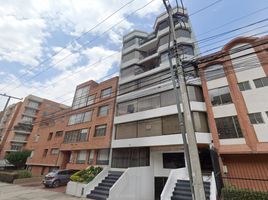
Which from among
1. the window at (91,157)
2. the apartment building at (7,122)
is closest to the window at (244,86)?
the window at (91,157)

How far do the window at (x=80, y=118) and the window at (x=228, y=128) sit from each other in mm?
15989

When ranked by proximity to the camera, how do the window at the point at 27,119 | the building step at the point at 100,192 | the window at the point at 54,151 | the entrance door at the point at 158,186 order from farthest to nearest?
the window at the point at 27,119, the window at the point at 54,151, the entrance door at the point at 158,186, the building step at the point at 100,192

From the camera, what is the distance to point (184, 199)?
967cm

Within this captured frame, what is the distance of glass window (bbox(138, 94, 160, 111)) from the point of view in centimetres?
1689

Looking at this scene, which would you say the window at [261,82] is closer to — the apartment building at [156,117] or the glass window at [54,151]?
the apartment building at [156,117]

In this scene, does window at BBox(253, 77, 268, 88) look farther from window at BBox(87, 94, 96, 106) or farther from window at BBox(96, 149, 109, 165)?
window at BBox(87, 94, 96, 106)

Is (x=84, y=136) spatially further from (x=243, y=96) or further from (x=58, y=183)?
(x=243, y=96)

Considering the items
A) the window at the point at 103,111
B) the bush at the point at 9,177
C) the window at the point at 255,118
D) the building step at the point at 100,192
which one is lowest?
the building step at the point at 100,192

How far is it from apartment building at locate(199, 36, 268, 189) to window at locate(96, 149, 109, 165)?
11448 millimetres

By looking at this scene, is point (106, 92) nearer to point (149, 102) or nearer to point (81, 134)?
point (81, 134)

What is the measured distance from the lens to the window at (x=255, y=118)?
488 inches

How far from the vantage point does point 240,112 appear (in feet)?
42.8

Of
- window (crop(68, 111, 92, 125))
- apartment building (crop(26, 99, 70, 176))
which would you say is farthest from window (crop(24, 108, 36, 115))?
window (crop(68, 111, 92, 125))

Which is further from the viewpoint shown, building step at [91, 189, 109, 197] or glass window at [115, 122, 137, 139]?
glass window at [115, 122, 137, 139]
